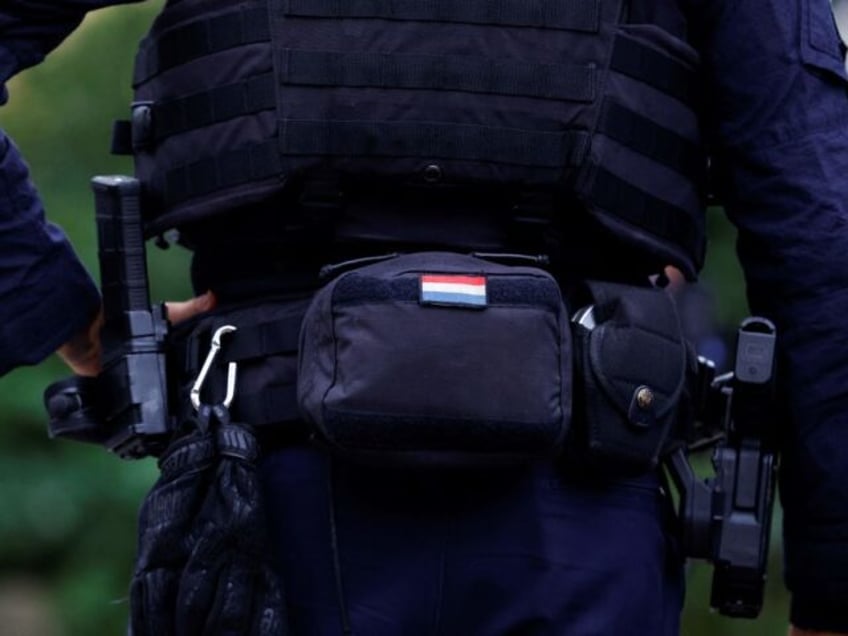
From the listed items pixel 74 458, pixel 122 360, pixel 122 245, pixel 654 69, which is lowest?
pixel 74 458

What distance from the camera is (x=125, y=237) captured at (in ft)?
8.55

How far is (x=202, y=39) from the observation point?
2.51 meters

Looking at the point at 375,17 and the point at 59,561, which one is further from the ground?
the point at 375,17

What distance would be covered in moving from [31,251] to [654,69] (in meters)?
0.79

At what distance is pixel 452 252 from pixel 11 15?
58 centimetres

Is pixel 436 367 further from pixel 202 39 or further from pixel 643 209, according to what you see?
pixel 202 39

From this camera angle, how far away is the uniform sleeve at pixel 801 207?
2496 millimetres

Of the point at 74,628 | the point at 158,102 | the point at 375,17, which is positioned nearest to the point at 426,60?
the point at 375,17

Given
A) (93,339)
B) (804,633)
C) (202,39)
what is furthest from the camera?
(93,339)

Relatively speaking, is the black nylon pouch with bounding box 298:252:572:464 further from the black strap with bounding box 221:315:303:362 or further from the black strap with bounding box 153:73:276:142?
the black strap with bounding box 153:73:276:142

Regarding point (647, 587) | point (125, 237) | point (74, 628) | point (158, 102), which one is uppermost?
point (158, 102)

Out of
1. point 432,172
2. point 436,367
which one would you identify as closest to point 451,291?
point 436,367

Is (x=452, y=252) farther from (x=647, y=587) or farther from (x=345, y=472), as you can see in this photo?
(x=647, y=587)

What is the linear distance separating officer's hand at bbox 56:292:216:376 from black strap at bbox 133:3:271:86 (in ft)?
0.95
